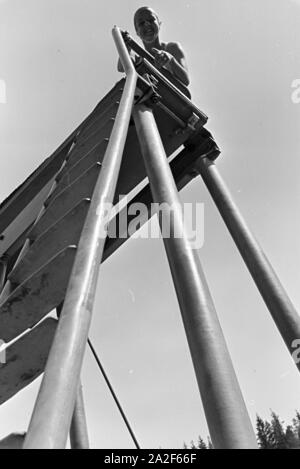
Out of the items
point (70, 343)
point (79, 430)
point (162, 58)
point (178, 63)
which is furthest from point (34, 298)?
point (178, 63)

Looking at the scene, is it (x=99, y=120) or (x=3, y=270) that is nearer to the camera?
(x=3, y=270)

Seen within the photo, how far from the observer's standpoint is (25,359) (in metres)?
2.30

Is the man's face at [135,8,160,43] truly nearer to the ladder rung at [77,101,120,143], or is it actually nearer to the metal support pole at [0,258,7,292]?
the ladder rung at [77,101,120,143]

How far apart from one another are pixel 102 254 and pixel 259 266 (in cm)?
164

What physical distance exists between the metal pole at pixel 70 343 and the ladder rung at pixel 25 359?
82cm

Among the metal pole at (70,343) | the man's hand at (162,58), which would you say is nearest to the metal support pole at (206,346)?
the metal pole at (70,343)

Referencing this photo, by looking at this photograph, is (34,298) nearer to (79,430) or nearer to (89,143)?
(79,430)

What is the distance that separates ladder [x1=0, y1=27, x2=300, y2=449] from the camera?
3.63ft

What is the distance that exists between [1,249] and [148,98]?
2469mm

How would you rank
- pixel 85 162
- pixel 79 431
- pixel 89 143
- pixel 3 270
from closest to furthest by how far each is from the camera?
1. pixel 85 162
2. pixel 79 431
3. pixel 89 143
4. pixel 3 270

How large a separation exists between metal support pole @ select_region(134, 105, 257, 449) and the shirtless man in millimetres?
2774

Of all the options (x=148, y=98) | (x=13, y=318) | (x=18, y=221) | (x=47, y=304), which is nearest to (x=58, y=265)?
(x=47, y=304)

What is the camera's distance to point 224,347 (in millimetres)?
1340
